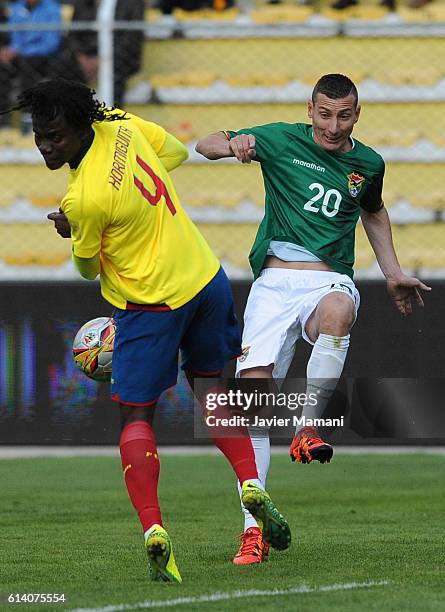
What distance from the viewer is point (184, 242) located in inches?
230

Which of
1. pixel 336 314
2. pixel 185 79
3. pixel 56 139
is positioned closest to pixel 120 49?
pixel 185 79

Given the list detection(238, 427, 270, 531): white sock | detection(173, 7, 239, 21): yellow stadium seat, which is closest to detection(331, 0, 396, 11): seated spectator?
detection(173, 7, 239, 21): yellow stadium seat

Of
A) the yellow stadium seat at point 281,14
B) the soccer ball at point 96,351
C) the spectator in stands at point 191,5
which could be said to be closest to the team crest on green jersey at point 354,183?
the soccer ball at point 96,351

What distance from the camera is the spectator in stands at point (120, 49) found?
1245 centimetres

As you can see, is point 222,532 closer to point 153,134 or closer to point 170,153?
point 170,153

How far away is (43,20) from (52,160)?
7797mm

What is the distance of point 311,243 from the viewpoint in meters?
6.68

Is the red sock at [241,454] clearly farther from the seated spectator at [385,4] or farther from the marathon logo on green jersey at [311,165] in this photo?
the seated spectator at [385,4]

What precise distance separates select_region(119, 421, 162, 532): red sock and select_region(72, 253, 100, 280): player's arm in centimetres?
66

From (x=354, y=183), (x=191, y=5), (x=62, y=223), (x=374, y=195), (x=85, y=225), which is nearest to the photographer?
(x=85, y=225)

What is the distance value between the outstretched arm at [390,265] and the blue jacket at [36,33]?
6.25 meters

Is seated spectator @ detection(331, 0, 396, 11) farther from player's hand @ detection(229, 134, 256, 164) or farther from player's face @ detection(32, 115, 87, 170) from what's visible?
player's face @ detection(32, 115, 87, 170)

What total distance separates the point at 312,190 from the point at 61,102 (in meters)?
1.61

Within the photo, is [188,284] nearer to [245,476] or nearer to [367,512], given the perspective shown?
[245,476]
